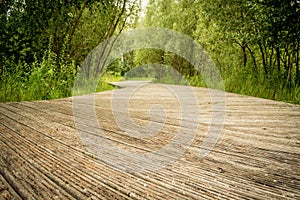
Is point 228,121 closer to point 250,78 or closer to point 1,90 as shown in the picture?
point 1,90

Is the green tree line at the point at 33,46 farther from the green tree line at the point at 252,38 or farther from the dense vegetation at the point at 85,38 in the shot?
the green tree line at the point at 252,38

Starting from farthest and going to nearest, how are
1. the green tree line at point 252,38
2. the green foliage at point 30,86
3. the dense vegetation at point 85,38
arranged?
the green tree line at point 252,38, the dense vegetation at point 85,38, the green foliage at point 30,86

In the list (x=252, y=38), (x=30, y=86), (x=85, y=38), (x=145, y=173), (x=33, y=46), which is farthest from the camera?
(x=85, y=38)

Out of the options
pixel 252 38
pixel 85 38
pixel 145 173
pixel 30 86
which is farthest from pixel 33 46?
pixel 145 173

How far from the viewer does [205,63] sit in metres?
11.0

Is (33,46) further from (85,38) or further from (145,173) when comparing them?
(145,173)

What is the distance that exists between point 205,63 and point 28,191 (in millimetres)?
10937

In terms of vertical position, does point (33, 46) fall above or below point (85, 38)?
below

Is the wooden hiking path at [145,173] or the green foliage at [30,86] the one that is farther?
the green foliage at [30,86]

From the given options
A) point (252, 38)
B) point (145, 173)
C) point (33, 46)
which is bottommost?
point (145, 173)

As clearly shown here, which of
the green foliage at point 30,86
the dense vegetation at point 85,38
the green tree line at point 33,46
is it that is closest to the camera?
the green foliage at point 30,86

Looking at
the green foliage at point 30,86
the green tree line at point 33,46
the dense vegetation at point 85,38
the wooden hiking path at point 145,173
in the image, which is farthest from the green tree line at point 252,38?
the green foliage at point 30,86

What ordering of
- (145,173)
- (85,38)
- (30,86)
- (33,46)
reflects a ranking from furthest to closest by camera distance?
(85,38)
(33,46)
(30,86)
(145,173)

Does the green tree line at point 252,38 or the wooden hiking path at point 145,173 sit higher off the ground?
the green tree line at point 252,38
